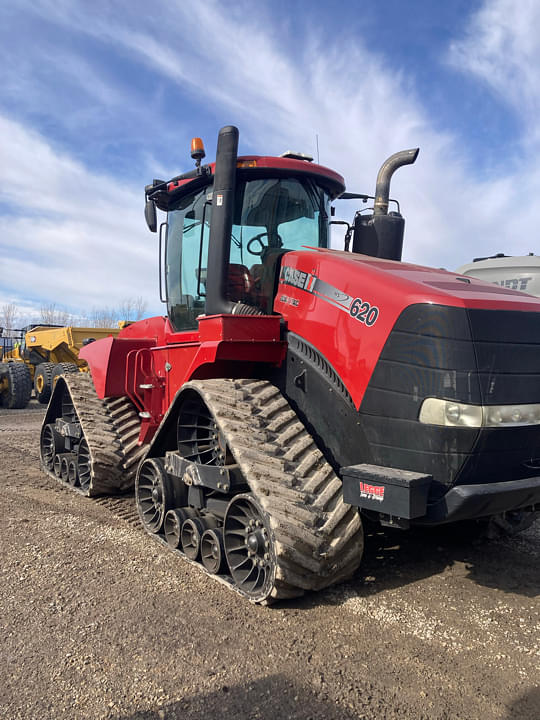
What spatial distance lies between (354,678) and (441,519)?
0.88 m

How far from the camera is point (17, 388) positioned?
1533 centimetres

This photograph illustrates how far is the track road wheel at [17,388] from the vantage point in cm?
1533

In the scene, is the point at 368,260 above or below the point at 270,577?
above

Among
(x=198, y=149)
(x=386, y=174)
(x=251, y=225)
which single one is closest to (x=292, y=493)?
(x=251, y=225)

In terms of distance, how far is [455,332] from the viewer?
9.98 feet

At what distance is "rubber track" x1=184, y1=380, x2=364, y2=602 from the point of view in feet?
10.5

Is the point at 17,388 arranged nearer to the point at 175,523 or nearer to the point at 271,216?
the point at 175,523

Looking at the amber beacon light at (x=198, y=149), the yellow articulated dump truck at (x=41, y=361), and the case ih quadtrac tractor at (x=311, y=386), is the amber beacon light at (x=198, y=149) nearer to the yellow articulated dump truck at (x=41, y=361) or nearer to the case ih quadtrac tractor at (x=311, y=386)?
the case ih quadtrac tractor at (x=311, y=386)

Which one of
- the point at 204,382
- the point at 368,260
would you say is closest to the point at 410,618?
the point at 204,382

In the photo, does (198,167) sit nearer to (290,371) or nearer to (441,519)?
(290,371)

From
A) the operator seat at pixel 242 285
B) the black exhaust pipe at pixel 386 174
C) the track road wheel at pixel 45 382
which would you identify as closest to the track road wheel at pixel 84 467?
the operator seat at pixel 242 285

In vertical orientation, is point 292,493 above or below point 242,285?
below

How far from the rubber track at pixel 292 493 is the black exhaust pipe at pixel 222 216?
0.80 metres

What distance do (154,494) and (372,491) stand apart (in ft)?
7.52
